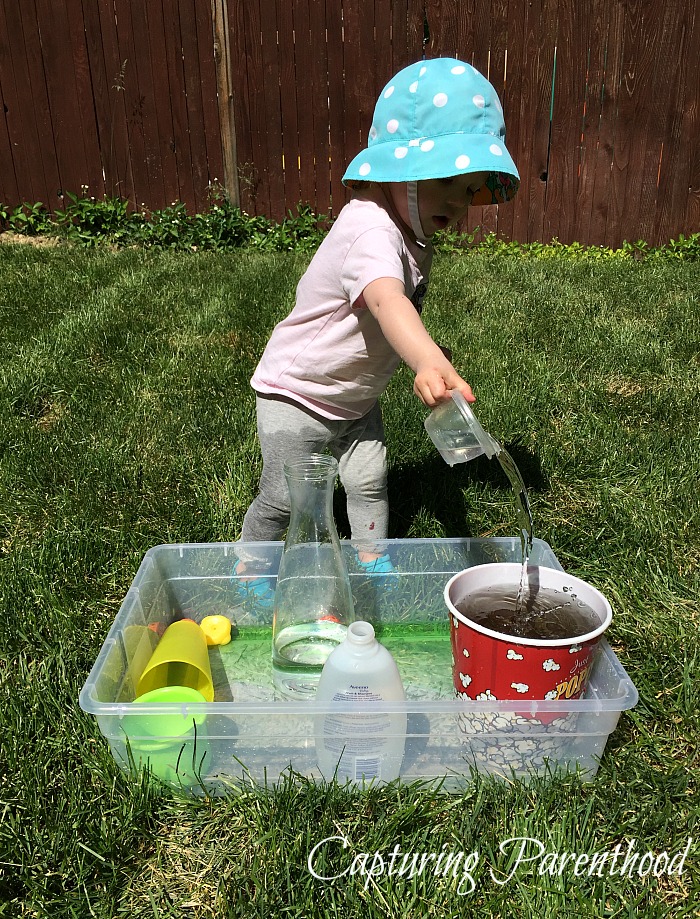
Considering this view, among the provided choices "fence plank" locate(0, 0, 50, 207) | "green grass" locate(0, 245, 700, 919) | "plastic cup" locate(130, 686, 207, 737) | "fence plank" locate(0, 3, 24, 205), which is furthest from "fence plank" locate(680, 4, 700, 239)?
"plastic cup" locate(130, 686, 207, 737)

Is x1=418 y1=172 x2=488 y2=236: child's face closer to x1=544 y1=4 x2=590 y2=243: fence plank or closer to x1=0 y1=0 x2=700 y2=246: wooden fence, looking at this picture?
x1=0 y1=0 x2=700 y2=246: wooden fence

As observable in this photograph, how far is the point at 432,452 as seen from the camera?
2.61 m

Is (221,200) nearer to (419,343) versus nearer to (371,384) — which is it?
(371,384)

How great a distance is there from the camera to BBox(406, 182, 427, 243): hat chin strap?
5.73ft

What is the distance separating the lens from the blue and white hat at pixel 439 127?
63.2 inches

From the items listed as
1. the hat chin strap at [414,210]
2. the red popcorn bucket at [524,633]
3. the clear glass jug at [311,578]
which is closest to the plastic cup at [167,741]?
the clear glass jug at [311,578]

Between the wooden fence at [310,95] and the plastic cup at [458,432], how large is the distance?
4.92 m

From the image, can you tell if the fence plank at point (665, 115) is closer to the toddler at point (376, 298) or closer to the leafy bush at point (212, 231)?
the leafy bush at point (212, 231)

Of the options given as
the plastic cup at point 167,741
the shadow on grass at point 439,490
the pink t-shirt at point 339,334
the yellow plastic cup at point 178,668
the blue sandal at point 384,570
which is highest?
the pink t-shirt at point 339,334

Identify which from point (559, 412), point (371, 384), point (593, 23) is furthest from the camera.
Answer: point (593, 23)

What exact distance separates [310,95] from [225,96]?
2.07 ft

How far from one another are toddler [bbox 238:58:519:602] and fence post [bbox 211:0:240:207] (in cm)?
423

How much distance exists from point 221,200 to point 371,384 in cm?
440

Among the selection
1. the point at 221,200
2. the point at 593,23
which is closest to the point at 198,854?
the point at 221,200
